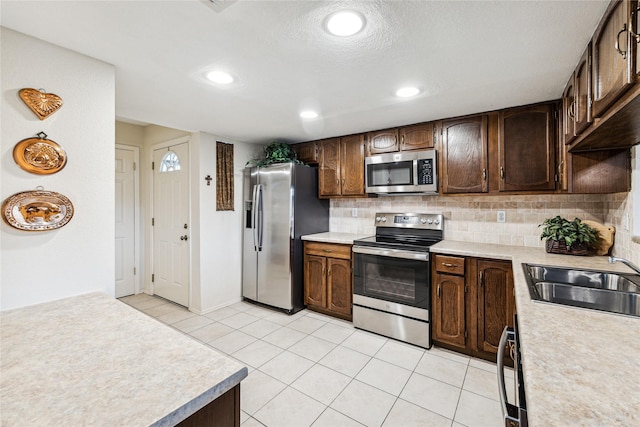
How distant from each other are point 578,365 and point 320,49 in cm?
167

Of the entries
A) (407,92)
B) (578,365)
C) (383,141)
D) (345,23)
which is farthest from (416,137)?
(578,365)

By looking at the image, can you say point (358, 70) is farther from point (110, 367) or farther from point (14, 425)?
point (14, 425)

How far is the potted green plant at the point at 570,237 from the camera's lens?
220 cm

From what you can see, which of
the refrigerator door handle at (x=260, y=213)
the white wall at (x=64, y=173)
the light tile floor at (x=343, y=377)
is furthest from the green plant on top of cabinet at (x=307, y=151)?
the white wall at (x=64, y=173)

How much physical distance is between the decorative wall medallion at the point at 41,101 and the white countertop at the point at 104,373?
963 millimetres

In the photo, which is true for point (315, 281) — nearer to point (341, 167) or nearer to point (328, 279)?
point (328, 279)

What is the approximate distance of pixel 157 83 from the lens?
2.04 meters

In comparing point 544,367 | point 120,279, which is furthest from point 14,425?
point 120,279

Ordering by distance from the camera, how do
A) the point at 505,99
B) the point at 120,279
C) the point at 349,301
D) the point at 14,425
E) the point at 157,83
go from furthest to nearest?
the point at 120,279
the point at 349,301
the point at 505,99
the point at 157,83
the point at 14,425

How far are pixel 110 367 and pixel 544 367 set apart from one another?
124cm

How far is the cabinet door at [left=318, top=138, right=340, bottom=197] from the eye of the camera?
3604 mm

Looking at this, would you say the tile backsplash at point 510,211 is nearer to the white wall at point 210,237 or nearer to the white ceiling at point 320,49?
the white ceiling at point 320,49

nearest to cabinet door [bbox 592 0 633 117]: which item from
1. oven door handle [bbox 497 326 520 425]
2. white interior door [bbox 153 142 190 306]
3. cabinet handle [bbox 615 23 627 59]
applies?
cabinet handle [bbox 615 23 627 59]

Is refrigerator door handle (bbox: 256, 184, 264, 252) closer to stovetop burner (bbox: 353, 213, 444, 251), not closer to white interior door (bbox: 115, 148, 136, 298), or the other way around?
stovetop burner (bbox: 353, 213, 444, 251)
